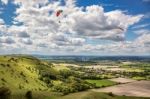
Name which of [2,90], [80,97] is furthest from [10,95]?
[80,97]

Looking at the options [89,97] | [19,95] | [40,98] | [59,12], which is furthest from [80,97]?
[59,12]

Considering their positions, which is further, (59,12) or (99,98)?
(99,98)

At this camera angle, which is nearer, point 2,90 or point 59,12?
point 59,12

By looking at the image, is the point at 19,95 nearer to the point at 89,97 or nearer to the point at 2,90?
the point at 2,90

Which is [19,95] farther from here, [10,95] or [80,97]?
[80,97]

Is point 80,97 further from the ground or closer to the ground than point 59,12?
closer to the ground

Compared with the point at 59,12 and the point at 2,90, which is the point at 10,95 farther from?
the point at 59,12

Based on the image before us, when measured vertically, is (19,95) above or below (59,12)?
below
